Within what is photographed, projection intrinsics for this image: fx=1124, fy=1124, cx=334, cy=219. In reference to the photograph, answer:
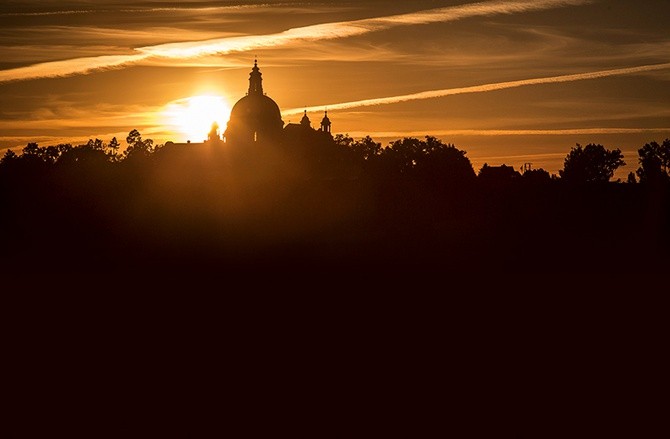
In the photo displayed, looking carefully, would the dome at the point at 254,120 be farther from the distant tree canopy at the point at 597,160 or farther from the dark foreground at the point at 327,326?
the dark foreground at the point at 327,326

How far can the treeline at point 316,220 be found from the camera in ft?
177

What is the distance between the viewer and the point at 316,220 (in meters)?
75.9

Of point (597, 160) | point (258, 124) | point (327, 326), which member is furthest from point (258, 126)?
point (327, 326)

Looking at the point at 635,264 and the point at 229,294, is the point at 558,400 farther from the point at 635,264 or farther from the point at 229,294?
the point at 635,264

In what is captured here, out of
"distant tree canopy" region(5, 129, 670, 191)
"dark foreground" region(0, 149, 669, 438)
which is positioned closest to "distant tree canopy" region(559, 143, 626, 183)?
"distant tree canopy" region(5, 129, 670, 191)

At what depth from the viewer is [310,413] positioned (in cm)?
2367

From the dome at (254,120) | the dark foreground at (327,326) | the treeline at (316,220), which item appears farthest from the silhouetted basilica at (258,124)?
the dark foreground at (327,326)

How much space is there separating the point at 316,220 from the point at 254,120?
92435mm

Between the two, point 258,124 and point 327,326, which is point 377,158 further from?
point 327,326

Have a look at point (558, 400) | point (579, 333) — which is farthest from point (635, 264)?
point (558, 400)

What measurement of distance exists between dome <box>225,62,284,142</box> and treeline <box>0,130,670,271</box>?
39.5 m

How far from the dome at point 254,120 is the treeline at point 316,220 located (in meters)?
39.5

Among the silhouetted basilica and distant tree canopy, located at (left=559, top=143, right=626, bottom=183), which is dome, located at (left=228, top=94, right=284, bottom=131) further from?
distant tree canopy, located at (left=559, top=143, right=626, bottom=183)

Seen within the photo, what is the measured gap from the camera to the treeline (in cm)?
5394
